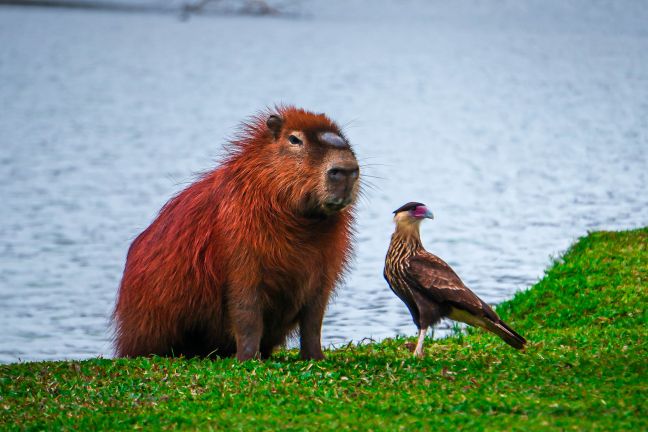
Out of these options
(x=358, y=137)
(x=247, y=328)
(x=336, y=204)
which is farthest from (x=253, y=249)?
(x=358, y=137)

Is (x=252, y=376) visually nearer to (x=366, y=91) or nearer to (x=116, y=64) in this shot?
(x=366, y=91)

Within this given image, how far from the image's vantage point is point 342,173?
7.37 metres

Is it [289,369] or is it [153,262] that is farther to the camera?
[153,262]

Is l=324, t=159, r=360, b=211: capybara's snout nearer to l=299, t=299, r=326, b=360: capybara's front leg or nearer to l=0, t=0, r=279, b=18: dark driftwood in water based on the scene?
l=299, t=299, r=326, b=360: capybara's front leg

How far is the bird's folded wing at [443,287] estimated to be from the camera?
25.5ft

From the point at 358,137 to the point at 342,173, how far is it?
2322cm

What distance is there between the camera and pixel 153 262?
26.7 ft

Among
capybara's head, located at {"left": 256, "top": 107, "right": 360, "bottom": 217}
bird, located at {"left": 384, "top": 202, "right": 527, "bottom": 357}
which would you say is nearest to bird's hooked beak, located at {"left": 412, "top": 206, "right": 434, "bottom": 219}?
bird, located at {"left": 384, "top": 202, "right": 527, "bottom": 357}

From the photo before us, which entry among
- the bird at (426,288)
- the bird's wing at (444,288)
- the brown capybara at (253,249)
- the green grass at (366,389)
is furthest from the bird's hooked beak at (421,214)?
the green grass at (366,389)

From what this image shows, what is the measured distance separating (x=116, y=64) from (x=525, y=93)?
21125 millimetres

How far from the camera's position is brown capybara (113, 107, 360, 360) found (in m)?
7.56

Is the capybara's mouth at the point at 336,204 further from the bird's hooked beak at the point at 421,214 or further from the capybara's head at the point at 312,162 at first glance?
the bird's hooked beak at the point at 421,214

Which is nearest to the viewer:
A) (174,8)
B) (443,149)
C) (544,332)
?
(544,332)

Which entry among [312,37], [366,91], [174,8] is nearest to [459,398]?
[366,91]
